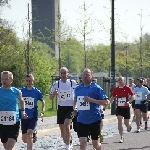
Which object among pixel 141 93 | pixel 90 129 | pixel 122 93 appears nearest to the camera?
pixel 90 129

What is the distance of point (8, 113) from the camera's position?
10023mm

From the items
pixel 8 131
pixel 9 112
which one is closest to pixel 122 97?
pixel 8 131

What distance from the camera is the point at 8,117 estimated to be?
32.8 ft

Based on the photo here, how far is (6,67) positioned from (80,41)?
350 inches

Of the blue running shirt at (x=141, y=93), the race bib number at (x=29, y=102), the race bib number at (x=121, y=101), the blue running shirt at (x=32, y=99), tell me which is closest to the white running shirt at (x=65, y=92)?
the blue running shirt at (x=32, y=99)

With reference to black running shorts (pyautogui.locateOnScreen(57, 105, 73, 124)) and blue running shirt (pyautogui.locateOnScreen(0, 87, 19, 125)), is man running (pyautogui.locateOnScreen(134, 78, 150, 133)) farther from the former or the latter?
blue running shirt (pyautogui.locateOnScreen(0, 87, 19, 125))

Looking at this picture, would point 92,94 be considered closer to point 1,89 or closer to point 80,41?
point 1,89

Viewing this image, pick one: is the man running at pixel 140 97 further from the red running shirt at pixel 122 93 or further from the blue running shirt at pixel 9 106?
the blue running shirt at pixel 9 106

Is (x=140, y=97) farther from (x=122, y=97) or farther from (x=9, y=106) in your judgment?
(x=9, y=106)

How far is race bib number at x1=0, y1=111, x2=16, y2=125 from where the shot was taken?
32.8ft

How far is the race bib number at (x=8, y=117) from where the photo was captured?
32.8ft

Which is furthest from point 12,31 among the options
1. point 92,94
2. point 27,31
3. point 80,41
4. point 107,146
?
point 92,94

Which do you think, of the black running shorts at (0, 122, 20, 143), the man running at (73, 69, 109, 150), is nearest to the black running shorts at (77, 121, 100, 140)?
the man running at (73, 69, 109, 150)

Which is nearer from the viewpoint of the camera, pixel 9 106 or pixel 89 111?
pixel 9 106
